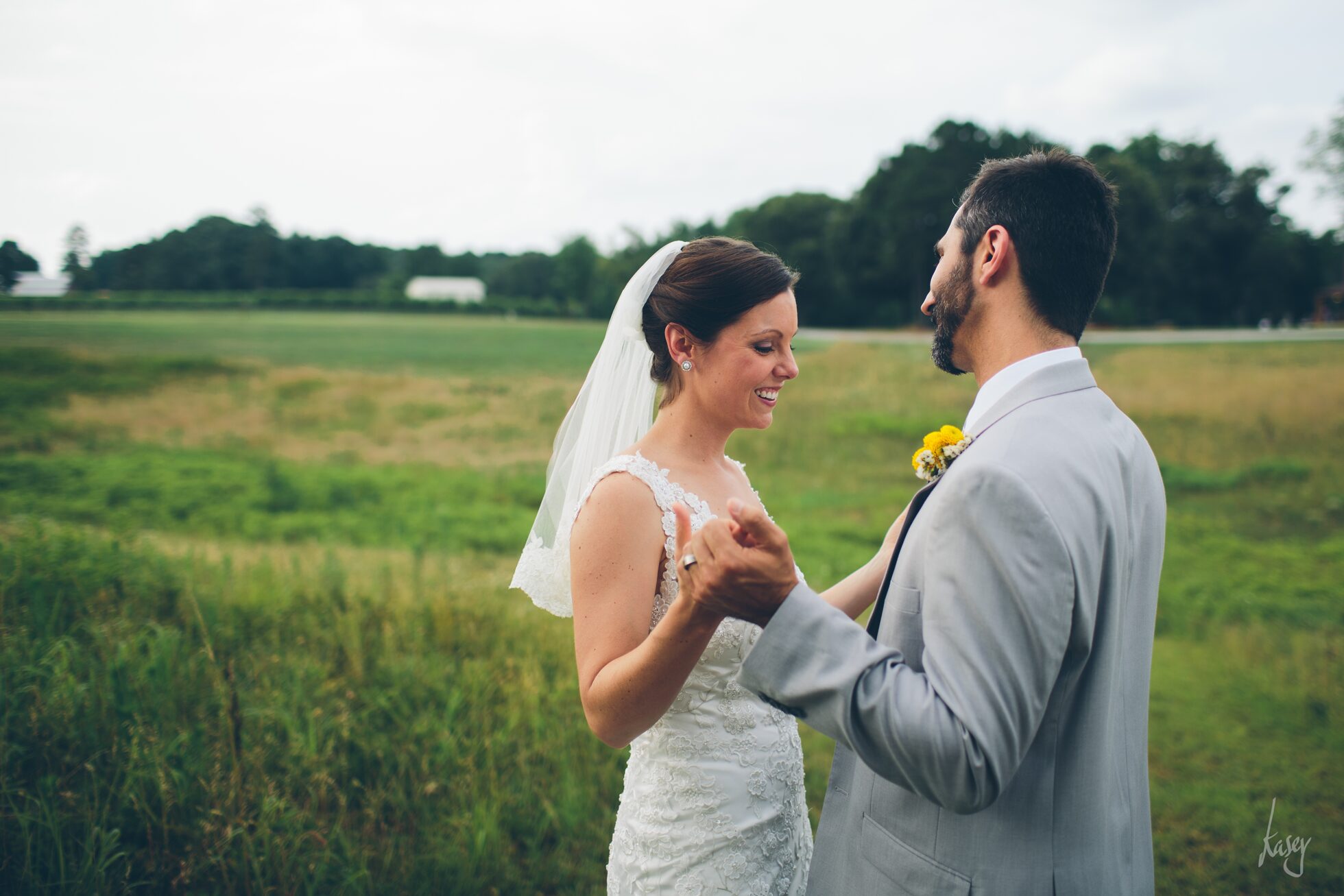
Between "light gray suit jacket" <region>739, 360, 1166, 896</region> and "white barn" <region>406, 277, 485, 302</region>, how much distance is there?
368 ft

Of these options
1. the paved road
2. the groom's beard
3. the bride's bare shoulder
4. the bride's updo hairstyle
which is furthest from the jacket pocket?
the paved road

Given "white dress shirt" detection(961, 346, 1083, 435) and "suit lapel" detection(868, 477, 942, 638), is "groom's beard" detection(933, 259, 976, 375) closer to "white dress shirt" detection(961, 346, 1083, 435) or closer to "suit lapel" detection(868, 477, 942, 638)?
"white dress shirt" detection(961, 346, 1083, 435)

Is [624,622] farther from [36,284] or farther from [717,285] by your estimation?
[36,284]

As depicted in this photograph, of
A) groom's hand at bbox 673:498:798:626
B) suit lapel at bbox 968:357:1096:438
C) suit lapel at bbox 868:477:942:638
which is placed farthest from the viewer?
suit lapel at bbox 868:477:942:638

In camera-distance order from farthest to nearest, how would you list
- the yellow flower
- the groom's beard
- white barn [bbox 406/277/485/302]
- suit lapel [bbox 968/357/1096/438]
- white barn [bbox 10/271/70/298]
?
white barn [bbox 406/277/485/302], white barn [bbox 10/271/70/298], the yellow flower, the groom's beard, suit lapel [bbox 968/357/1096/438]

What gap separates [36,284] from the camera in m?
6.73

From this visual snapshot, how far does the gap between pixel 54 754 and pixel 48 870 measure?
72 centimetres

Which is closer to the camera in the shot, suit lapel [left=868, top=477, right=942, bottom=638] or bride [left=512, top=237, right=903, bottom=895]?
suit lapel [left=868, top=477, right=942, bottom=638]

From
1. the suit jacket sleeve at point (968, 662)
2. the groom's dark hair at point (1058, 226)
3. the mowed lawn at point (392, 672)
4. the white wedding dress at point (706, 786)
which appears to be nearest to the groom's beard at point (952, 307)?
the groom's dark hair at point (1058, 226)

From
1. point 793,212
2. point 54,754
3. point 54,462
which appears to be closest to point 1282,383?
point 54,754

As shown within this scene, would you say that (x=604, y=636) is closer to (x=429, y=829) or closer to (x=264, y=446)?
(x=429, y=829)

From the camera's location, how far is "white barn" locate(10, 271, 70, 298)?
623cm

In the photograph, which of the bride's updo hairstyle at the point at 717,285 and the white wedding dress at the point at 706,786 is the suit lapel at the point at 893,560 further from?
the bride's updo hairstyle at the point at 717,285

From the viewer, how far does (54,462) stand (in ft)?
43.6
